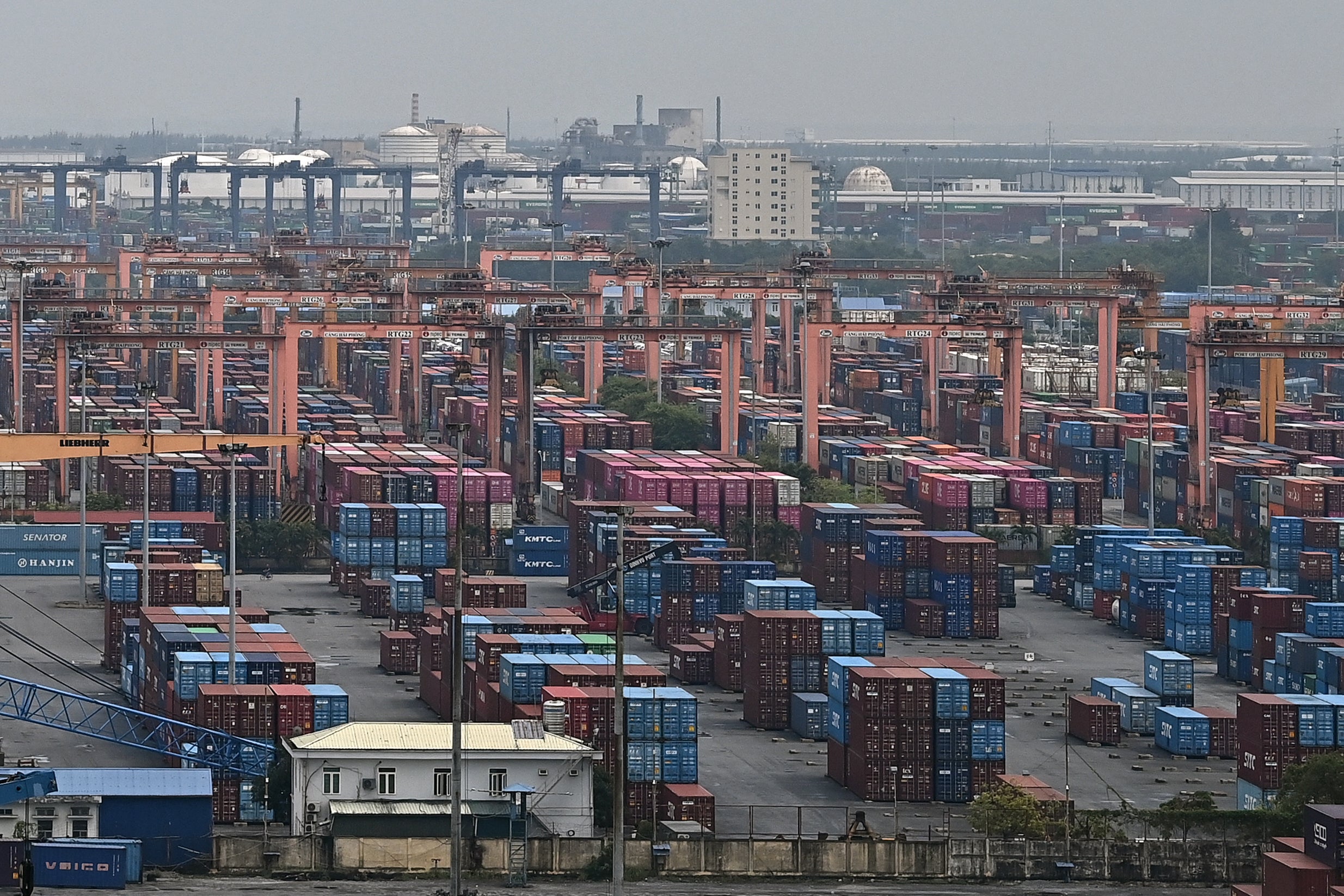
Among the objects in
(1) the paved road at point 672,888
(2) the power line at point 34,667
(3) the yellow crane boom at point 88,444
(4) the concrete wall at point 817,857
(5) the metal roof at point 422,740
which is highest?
(3) the yellow crane boom at point 88,444

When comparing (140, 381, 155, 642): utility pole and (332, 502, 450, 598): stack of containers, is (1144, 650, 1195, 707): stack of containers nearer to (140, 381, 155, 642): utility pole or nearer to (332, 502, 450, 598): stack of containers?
(140, 381, 155, 642): utility pole

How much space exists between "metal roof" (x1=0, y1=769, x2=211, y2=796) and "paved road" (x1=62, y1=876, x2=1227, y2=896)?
161cm

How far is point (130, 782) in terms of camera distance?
45156mm

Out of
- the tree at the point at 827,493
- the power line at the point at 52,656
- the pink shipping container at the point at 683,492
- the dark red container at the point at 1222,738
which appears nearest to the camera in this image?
the dark red container at the point at 1222,738

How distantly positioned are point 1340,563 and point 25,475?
3806 centimetres

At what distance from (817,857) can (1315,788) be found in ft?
26.3

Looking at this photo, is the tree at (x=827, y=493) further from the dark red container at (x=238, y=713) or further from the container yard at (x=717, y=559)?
the dark red container at (x=238, y=713)

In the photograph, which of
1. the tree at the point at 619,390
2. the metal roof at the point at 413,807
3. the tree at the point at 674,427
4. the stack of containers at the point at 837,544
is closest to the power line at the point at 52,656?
the metal roof at the point at 413,807

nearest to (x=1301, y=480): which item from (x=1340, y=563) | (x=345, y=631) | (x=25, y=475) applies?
(x=1340, y=563)

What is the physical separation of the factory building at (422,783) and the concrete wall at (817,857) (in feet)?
1.54

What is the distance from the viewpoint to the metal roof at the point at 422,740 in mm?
45438

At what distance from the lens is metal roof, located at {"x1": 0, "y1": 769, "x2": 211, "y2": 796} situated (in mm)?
44594

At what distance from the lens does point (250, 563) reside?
258 feet

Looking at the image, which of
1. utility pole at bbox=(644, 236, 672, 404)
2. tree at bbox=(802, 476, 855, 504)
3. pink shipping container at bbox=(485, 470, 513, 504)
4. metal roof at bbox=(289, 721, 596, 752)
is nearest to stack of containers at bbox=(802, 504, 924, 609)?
tree at bbox=(802, 476, 855, 504)
